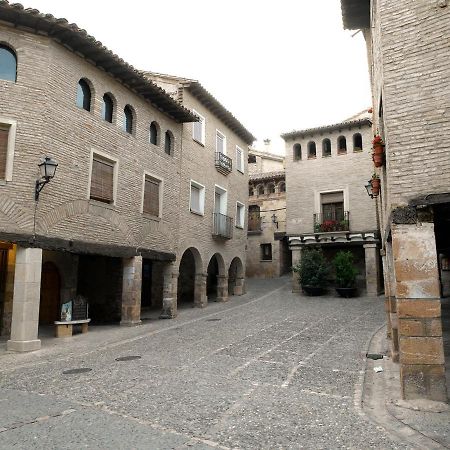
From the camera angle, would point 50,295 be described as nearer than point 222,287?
Yes

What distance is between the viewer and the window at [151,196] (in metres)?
14.5

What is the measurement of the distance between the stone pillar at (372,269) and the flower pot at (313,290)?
226 centimetres

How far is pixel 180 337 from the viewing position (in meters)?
11.2

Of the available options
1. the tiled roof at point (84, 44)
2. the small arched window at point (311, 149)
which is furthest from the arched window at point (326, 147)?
the tiled roof at point (84, 44)

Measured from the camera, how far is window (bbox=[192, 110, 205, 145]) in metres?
17.9

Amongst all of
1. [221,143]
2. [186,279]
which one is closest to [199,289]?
[186,279]

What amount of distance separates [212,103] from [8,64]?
9610mm

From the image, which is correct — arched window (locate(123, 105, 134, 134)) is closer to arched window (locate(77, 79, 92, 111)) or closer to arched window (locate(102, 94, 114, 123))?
arched window (locate(102, 94, 114, 123))

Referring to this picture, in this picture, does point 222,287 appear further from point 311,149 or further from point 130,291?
point 311,149

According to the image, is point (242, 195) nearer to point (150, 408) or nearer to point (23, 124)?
point (23, 124)

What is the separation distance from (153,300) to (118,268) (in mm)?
3008

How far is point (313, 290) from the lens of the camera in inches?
805

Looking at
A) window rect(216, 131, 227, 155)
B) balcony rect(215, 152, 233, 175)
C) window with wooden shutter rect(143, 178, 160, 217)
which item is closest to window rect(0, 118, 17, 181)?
window with wooden shutter rect(143, 178, 160, 217)

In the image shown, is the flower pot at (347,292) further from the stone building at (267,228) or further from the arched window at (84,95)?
the arched window at (84,95)
